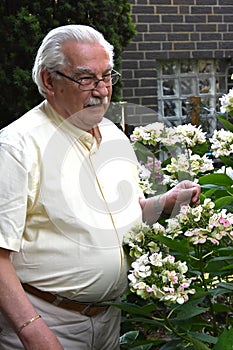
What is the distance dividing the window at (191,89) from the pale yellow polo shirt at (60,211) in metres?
4.90

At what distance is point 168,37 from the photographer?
6.59 m

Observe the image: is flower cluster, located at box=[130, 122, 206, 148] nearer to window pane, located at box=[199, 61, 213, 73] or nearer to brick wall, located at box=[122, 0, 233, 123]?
brick wall, located at box=[122, 0, 233, 123]

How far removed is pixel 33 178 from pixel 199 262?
0.54m

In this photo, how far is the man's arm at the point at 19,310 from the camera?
1651 millimetres

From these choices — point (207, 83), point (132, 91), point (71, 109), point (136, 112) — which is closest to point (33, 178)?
point (71, 109)

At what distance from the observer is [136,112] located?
553cm

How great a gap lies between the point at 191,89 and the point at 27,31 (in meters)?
2.68

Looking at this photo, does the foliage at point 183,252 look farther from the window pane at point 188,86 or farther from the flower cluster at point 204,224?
the window pane at point 188,86

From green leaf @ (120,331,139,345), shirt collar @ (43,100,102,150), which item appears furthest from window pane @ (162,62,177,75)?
shirt collar @ (43,100,102,150)

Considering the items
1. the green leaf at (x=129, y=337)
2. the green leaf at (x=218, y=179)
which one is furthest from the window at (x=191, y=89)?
the green leaf at (x=129, y=337)

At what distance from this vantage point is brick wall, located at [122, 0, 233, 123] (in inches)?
253

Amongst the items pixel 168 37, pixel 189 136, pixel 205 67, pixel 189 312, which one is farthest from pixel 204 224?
pixel 205 67

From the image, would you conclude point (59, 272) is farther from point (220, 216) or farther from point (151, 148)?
point (151, 148)

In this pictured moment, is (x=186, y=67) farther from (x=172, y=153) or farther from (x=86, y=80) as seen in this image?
(x=86, y=80)
